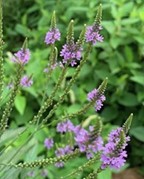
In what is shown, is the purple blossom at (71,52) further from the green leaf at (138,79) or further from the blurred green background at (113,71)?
the green leaf at (138,79)

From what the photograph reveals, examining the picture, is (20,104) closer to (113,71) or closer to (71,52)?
(113,71)

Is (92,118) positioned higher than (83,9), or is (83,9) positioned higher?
(83,9)

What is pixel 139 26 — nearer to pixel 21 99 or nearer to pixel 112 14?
pixel 112 14

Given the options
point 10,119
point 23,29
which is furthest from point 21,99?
point 23,29

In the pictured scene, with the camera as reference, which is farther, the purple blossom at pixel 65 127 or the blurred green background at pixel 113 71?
the blurred green background at pixel 113 71

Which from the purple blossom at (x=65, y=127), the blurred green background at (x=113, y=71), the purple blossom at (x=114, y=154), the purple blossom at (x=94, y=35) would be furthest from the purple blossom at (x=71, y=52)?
the blurred green background at (x=113, y=71)

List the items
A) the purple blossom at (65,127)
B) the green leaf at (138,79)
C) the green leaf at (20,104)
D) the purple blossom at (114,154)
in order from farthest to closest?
the green leaf at (138,79) < the green leaf at (20,104) < the purple blossom at (65,127) < the purple blossom at (114,154)
